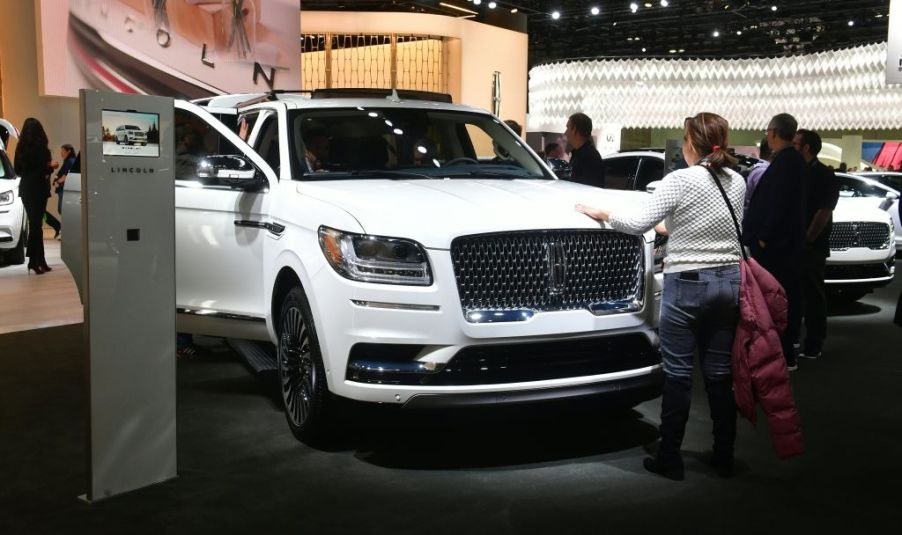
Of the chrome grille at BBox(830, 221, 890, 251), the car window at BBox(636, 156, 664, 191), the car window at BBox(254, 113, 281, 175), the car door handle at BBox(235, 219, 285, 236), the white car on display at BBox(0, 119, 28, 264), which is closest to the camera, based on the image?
the car door handle at BBox(235, 219, 285, 236)

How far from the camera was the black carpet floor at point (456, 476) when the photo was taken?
143 inches

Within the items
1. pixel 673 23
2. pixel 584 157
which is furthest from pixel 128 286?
pixel 673 23

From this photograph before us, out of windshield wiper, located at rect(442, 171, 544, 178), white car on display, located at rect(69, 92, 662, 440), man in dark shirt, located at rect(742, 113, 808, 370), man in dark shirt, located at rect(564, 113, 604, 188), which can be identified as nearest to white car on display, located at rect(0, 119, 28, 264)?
white car on display, located at rect(69, 92, 662, 440)

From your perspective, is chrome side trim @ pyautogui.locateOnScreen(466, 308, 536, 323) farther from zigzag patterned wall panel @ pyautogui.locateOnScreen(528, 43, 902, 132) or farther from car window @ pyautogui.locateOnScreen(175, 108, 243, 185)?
zigzag patterned wall panel @ pyautogui.locateOnScreen(528, 43, 902, 132)

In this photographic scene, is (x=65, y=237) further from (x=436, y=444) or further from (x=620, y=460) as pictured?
(x=620, y=460)

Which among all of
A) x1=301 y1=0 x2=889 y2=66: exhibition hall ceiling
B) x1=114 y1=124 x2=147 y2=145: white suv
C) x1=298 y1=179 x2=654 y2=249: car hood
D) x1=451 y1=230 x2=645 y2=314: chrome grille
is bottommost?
x1=451 y1=230 x2=645 y2=314: chrome grille

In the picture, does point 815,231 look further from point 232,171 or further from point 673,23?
point 673,23

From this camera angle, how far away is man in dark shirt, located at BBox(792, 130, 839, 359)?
643 cm

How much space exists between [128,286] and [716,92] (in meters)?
19.5

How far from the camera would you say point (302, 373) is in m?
4.50

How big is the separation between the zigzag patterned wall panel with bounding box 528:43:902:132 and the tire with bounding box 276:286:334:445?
17.7 metres

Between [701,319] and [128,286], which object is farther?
[701,319]

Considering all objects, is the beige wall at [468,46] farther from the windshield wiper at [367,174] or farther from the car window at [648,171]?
the windshield wiper at [367,174]

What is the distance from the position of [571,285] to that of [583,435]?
39.8 inches
